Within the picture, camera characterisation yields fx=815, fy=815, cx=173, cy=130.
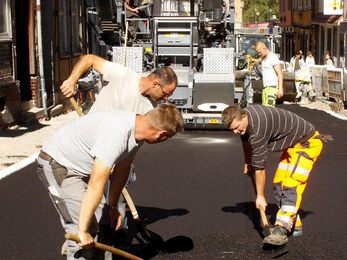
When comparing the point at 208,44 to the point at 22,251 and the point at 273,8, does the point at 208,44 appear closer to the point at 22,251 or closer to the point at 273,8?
the point at 22,251

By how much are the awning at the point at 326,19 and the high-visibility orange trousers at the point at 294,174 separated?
36.8 metres

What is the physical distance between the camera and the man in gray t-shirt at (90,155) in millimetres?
5047

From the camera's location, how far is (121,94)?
6.80 metres

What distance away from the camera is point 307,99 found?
24984mm

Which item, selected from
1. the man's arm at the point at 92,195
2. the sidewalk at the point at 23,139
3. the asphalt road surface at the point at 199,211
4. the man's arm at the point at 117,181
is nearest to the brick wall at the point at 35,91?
the sidewalk at the point at 23,139

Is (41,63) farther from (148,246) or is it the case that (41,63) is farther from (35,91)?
(148,246)

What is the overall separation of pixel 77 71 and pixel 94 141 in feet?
5.63

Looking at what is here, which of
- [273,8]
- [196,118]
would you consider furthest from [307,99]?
[273,8]

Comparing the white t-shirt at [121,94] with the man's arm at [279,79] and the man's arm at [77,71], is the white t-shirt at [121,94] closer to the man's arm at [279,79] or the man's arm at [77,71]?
the man's arm at [77,71]

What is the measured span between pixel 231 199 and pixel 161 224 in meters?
1.51

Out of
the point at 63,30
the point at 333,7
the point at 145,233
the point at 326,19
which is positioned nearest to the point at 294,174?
the point at 145,233

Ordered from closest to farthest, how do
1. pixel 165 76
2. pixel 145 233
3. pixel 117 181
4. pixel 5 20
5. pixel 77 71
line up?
pixel 117 181 < pixel 165 76 < pixel 77 71 < pixel 145 233 < pixel 5 20

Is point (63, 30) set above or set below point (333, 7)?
below

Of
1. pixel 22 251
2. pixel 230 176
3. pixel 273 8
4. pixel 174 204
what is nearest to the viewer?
pixel 22 251
